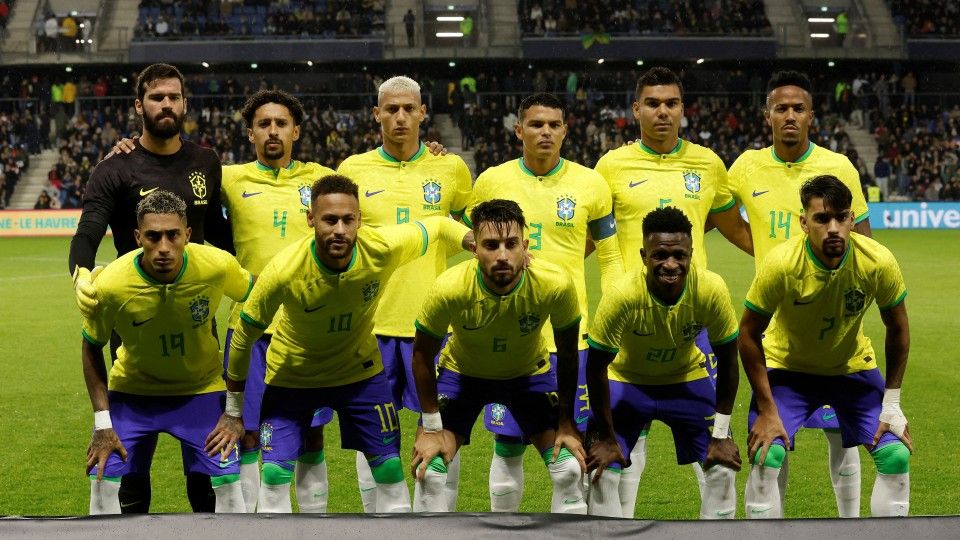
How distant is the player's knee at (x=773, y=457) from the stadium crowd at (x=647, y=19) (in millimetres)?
32975

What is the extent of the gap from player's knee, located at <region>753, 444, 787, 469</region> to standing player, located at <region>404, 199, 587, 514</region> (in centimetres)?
88

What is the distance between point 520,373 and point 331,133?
3037 centimetres

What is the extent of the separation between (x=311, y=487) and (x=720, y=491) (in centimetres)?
220

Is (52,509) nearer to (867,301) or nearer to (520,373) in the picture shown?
(520,373)

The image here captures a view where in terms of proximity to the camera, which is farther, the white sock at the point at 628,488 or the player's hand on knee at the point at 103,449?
the white sock at the point at 628,488

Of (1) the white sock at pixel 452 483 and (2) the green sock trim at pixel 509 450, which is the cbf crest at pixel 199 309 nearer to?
(1) the white sock at pixel 452 483

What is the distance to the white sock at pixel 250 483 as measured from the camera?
590 centimetres

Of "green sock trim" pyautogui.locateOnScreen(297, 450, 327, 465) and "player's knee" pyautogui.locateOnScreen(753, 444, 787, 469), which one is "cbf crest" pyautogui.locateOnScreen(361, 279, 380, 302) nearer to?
"green sock trim" pyautogui.locateOnScreen(297, 450, 327, 465)

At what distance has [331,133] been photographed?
115 ft

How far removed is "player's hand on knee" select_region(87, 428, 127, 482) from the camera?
5081 mm

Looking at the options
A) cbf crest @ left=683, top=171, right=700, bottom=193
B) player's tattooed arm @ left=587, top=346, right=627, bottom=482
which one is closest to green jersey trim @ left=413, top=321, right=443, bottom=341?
player's tattooed arm @ left=587, top=346, right=627, bottom=482

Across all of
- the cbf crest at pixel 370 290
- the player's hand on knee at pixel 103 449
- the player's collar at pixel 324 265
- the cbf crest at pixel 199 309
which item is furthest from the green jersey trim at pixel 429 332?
the player's hand on knee at pixel 103 449

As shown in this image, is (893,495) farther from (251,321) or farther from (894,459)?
(251,321)

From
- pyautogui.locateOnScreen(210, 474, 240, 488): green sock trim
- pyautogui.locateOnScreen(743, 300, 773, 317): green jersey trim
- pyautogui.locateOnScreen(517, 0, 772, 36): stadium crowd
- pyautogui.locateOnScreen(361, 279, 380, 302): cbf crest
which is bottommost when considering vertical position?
pyautogui.locateOnScreen(210, 474, 240, 488): green sock trim
